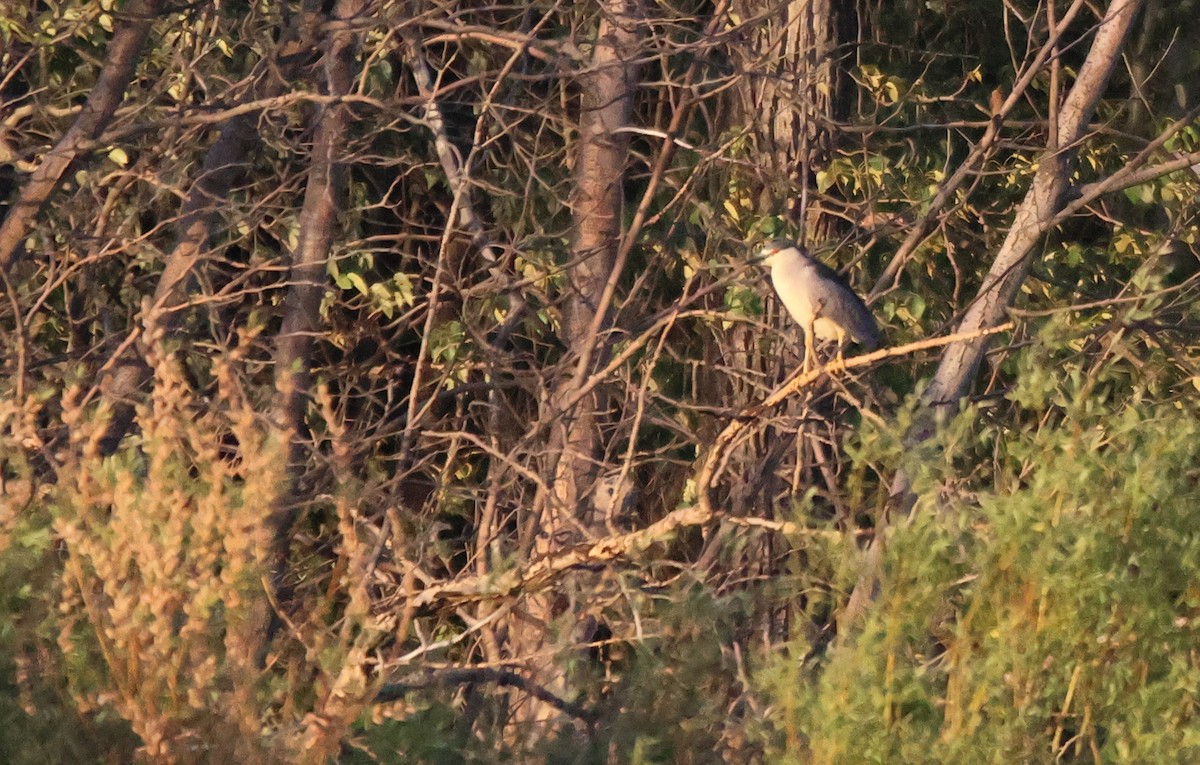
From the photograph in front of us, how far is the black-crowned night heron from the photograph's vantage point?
5.55 meters

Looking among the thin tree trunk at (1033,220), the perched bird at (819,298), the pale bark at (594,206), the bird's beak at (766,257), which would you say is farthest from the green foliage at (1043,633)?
the pale bark at (594,206)

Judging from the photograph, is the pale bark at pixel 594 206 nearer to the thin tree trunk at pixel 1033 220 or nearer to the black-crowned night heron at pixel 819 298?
the black-crowned night heron at pixel 819 298

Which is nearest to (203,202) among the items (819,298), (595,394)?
(595,394)

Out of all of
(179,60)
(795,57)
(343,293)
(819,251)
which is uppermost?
(179,60)

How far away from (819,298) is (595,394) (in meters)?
1.50

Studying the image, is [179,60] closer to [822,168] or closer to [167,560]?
[822,168]

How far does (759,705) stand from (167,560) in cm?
156

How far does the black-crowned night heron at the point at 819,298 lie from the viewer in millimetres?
5551

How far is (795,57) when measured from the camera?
687cm

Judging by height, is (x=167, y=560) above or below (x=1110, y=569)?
above

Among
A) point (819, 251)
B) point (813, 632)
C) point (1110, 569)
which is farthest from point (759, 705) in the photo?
point (819, 251)

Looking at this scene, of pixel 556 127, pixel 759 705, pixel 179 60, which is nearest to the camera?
pixel 759 705

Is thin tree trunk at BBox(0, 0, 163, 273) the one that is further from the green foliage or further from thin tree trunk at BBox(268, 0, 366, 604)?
the green foliage

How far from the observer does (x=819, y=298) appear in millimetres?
5492
